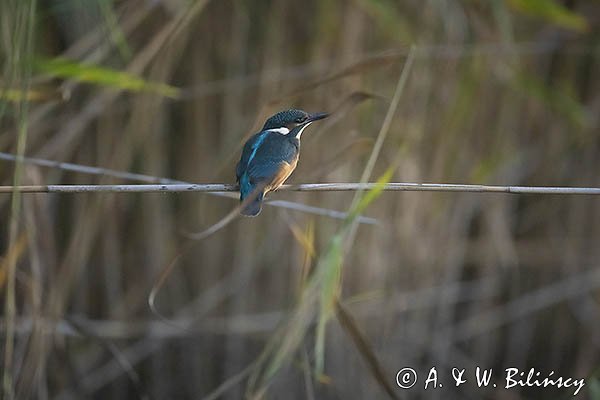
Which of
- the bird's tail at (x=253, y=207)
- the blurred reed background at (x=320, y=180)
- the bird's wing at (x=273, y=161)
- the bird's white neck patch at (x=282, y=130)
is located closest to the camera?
the bird's tail at (x=253, y=207)

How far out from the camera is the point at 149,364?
105 inches

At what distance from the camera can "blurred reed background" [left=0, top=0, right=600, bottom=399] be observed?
7.47 ft

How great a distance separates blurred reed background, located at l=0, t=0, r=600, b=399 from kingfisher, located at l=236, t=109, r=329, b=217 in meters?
0.34

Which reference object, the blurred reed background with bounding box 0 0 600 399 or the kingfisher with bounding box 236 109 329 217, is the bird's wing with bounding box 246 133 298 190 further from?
the blurred reed background with bounding box 0 0 600 399

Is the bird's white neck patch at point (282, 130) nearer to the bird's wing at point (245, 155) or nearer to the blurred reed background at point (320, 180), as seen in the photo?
the bird's wing at point (245, 155)

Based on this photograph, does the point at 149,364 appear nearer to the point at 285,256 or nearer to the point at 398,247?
the point at 285,256

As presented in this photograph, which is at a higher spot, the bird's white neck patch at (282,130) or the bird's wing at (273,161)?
the bird's white neck patch at (282,130)

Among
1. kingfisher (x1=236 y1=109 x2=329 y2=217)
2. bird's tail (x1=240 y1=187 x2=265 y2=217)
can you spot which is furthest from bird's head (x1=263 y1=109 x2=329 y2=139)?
bird's tail (x1=240 y1=187 x2=265 y2=217)

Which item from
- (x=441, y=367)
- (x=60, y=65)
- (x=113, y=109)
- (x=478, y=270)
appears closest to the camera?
(x=60, y=65)

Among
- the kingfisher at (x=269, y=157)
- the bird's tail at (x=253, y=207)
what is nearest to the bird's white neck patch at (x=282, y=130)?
the kingfisher at (x=269, y=157)

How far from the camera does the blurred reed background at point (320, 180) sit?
89.6 inches

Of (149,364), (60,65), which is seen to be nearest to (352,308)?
(149,364)

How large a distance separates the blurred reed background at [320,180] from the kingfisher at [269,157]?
337 mm

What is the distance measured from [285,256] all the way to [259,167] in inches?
32.4
